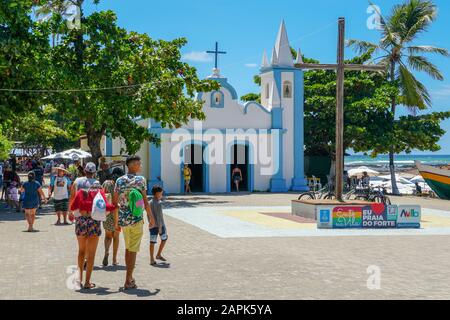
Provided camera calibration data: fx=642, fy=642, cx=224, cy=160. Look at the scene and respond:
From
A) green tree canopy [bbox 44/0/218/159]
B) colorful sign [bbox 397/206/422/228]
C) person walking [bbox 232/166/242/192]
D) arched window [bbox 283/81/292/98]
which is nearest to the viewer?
colorful sign [bbox 397/206/422/228]

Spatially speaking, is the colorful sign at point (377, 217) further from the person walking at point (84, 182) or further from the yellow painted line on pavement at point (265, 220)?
the person walking at point (84, 182)

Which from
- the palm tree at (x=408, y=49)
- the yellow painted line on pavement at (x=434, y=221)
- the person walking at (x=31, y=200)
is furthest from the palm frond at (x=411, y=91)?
the person walking at (x=31, y=200)

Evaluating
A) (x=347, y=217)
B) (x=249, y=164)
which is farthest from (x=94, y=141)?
(x=347, y=217)

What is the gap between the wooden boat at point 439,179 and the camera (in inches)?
1209

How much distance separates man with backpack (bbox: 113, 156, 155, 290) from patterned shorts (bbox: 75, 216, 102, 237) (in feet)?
1.06

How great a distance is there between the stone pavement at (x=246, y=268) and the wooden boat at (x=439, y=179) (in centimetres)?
1739

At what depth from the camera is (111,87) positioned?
2370 centimetres

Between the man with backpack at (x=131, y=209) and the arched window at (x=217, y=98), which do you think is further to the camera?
the arched window at (x=217, y=98)

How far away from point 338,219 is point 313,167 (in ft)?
72.3

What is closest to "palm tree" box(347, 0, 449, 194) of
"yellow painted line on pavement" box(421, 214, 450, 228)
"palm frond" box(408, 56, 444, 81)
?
"palm frond" box(408, 56, 444, 81)

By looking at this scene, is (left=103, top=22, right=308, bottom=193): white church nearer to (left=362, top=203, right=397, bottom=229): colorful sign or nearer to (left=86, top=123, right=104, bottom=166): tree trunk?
(left=86, top=123, right=104, bottom=166): tree trunk

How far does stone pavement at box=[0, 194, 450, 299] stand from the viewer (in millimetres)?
7977

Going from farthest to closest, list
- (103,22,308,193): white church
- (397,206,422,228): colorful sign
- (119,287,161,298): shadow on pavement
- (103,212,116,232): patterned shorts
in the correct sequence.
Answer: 1. (103,22,308,193): white church
2. (397,206,422,228): colorful sign
3. (103,212,116,232): patterned shorts
4. (119,287,161,298): shadow on pavement

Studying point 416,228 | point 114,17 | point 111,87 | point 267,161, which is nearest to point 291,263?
point 416,228
